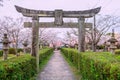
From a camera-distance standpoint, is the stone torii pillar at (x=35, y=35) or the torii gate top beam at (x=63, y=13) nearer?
A: the torii gate top beam at (x=63, y=13)

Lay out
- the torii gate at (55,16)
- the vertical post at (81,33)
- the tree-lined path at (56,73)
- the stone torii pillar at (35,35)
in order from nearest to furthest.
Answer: the tree-lined path at (56,73) < the torii gate at (55,16) < the stone torii pillar at (35,35) < the vertical post at (81,33)

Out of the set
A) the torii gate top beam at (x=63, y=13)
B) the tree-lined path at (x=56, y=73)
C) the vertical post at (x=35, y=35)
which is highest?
the torii gate top beam at (x=63, y=13)

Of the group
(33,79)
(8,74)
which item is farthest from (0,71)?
(33,79)

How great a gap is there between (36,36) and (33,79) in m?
4.61

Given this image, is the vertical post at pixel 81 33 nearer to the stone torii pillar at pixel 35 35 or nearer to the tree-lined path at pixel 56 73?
the tree-lined path at pixel 56 73

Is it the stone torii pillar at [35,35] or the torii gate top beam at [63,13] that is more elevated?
the torii gate top beam at [63,13]

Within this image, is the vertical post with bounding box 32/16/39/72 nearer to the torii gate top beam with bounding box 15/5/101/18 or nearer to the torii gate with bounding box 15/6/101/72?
the torii gate with bounding box 15/6/101/72

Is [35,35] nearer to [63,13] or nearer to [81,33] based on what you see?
[63,13]

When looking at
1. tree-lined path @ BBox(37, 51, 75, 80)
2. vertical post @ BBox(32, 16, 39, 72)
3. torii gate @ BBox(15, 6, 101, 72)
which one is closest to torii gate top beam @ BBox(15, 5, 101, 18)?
→ torii gate @ BBox(15, 6, 101, 72)

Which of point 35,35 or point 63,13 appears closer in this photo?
point 63,13

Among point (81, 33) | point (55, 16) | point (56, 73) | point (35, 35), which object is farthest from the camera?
point (81, 33)

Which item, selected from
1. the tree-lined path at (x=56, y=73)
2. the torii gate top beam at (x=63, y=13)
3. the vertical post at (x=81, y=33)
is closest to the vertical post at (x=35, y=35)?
the torii gate top beam at (x=63, y=13)

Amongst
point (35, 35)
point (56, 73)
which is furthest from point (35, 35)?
point (56, 73)

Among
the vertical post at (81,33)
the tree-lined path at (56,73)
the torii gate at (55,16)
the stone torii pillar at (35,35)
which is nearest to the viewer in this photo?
the tree-lined path at (56,73)
